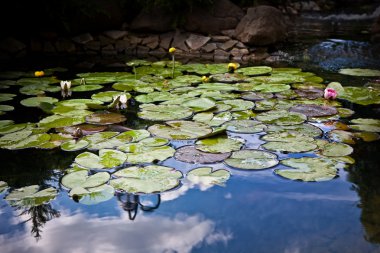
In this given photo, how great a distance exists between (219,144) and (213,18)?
3553 mm

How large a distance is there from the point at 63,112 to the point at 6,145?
0.59 m

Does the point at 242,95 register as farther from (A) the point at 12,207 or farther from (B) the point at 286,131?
(A) the point at 12,207

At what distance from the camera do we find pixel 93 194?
184 centimetres

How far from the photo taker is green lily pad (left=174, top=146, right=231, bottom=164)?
2.14 m

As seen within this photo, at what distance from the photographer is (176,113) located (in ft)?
9.31

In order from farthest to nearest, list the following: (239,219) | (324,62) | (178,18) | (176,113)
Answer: (178,18)
(324,62)
(176,113)
(239,219)

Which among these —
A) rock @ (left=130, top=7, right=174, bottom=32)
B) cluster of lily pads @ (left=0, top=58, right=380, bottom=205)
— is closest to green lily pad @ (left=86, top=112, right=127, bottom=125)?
cluster of lily pads @ (left=0, top=58, right=380, bottom=205)

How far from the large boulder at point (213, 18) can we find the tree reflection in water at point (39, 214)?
4.16 m

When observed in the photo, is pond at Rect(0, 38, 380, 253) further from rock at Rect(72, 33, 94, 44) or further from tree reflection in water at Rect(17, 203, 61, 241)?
rock at Rect(72, 33, 94, 44)

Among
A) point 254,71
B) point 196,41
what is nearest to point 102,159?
point 254,71

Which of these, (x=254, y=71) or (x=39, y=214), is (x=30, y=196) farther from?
(x=254, y=71)

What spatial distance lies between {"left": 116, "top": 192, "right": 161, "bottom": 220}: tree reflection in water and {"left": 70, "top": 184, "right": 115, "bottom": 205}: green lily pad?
0.05 metres

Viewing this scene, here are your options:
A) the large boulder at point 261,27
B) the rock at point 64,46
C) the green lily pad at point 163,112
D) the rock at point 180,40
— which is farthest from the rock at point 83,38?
the green lily pad at point 163,112

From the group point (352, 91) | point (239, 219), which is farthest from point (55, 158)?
point (352, 91)
